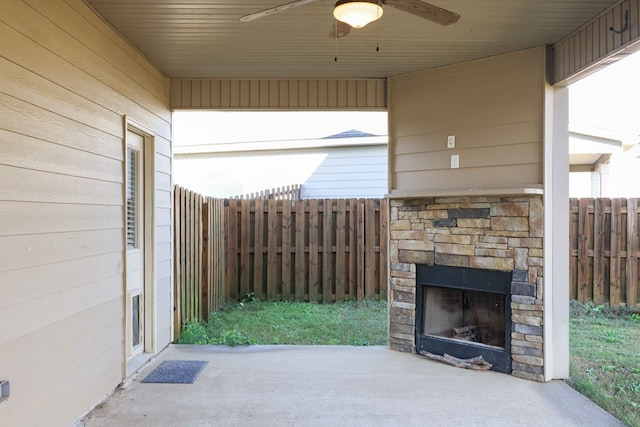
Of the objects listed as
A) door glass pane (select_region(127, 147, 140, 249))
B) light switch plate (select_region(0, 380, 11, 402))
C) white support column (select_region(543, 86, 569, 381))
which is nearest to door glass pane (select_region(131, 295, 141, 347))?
door glass pane (select_region(127, 147, 140, 249))

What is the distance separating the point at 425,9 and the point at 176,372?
3.38 m

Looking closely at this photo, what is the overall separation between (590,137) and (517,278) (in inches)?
228

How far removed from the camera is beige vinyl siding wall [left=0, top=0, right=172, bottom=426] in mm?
2336

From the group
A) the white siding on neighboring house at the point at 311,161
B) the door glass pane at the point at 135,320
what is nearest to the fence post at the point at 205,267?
the door glass pane at the point at 135,320

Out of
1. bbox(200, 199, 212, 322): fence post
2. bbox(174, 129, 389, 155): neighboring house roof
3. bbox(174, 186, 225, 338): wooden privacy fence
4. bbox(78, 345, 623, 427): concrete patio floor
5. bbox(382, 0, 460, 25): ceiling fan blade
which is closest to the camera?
bbox(382, 0, 460, 25): ceiling fan blade

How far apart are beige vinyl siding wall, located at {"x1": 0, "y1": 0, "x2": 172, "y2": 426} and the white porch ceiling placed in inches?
15.8

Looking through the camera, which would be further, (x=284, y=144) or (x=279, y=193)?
(x=284, y=144)

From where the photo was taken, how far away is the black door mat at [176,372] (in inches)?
149

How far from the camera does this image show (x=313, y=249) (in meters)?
6.93

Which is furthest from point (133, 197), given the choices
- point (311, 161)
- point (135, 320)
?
point (311, 161)

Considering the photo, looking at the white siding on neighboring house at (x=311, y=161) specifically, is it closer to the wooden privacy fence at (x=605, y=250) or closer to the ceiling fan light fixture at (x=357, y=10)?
the wooden privacy fence at (x=605, y=250)

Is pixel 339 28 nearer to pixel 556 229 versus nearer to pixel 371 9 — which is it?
pixel 371 9

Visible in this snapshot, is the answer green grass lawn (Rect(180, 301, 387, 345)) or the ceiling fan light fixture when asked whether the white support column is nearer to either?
green grass lawn (Rect(180, 301, 387, 345))

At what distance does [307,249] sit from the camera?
6969 mm
